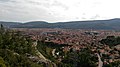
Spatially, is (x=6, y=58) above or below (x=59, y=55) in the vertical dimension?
above

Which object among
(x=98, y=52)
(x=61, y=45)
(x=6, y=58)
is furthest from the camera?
(x=61, y=45)

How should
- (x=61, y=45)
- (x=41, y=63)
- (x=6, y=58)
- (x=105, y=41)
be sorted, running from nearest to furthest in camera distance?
(x=6, y=58) < (x=41, y=63) < (x=61, y=45) < (x=105, y=41)

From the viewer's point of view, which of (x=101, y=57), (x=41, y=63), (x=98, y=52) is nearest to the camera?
(x=41, y=63)

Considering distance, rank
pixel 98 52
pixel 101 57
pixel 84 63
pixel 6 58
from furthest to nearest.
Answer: pixel 98 52, pixel 101 57, pixel 84 63, pixel 6 58

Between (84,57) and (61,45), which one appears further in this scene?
(61,45)

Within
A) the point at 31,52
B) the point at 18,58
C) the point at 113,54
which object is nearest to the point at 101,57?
the point at 113,54


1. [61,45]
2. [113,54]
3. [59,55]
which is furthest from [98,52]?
[61,45]

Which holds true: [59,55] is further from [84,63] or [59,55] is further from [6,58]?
[6,58]

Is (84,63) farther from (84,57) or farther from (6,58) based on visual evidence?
(6,58)

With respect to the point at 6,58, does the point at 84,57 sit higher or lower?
lower
